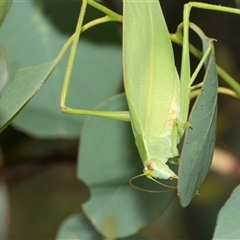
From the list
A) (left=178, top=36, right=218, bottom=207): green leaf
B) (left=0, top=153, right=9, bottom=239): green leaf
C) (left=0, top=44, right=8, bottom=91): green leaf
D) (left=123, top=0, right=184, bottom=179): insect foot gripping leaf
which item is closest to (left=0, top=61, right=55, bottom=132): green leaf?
(left=0, top=44, right=8, bottom=91): green leaf

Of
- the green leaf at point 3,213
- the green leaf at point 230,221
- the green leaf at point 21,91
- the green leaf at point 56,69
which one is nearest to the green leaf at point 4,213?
the green leaf at point 3,213

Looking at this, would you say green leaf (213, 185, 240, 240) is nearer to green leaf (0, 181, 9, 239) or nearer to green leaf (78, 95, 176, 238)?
green leaf (78, 95, 176, 238)

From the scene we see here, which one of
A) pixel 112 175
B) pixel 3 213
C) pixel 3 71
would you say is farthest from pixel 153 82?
pixel 3 213

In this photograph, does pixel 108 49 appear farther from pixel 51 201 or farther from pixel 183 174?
pixel 51 201

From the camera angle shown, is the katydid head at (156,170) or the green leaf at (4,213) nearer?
the katydid head at (156,170)

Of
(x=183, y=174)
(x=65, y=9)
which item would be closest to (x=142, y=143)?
(x=183, y=174)

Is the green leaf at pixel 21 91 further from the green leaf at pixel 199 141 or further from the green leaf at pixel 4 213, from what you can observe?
the green leaf at pixel 4 213

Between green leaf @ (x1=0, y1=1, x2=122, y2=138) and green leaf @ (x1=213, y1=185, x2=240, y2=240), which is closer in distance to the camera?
green leaf @ (x1=213, y1=185, x2=240, y2=240)
